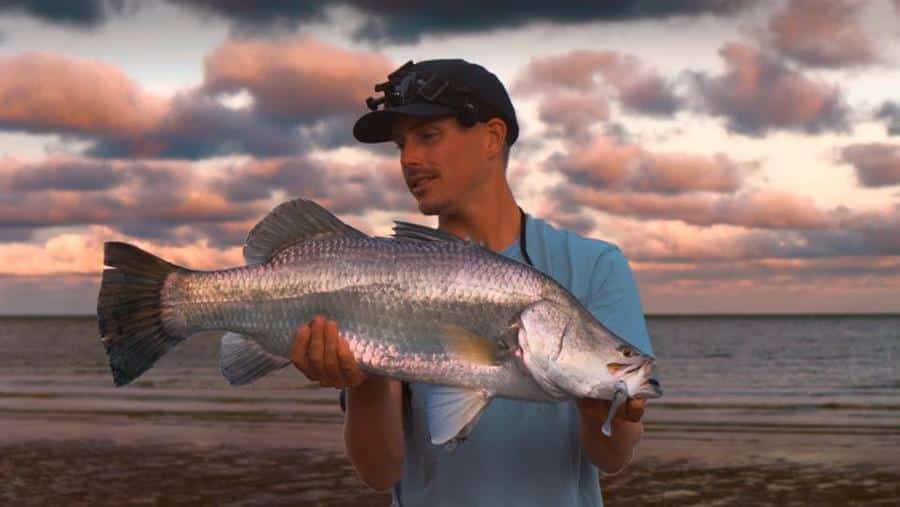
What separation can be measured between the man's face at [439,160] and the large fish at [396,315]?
0.40m

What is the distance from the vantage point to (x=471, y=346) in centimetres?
373

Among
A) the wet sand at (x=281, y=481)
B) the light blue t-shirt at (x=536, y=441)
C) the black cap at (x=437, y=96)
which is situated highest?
the black cap at (x=437, y=96)

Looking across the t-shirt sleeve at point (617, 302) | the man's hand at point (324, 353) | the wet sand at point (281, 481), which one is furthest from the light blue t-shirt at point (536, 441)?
the wet sand at point (281, 481)

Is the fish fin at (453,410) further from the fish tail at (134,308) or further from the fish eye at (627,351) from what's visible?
the fish tail at (134,308)

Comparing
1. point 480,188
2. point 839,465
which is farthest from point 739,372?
point 480,188

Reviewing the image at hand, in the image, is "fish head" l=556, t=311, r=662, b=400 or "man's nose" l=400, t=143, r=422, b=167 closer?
"fish head" l=556, t=311, r=662, b=400

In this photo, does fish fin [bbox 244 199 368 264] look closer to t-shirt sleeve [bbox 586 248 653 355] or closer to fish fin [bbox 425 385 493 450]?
fish fin [bbox 425 385 493 450]

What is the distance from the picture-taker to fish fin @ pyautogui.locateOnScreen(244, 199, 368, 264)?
4031 mm

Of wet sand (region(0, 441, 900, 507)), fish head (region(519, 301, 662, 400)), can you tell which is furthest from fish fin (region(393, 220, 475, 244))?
wet sand (region(0, 441, 900, 507))

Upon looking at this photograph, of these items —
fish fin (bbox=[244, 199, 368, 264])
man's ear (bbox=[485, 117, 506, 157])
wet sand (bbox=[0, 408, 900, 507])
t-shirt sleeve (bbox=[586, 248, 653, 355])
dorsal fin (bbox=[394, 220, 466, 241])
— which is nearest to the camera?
dorsal fin (bbox=[394, 220, 466, 241])

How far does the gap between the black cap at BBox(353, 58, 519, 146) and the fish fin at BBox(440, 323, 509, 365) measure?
2.99 feet

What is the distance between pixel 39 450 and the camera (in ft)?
68.0

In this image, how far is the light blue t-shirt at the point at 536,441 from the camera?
168 inches

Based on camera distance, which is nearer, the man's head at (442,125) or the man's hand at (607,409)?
the man's hand at (607,409)
